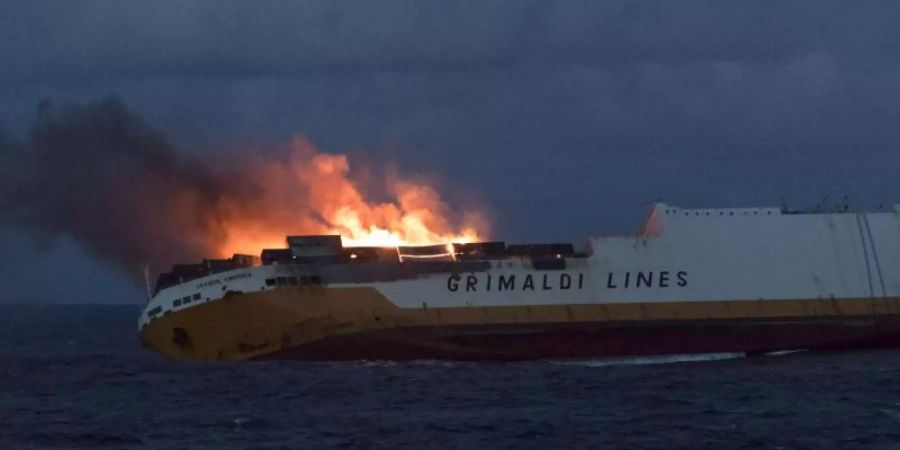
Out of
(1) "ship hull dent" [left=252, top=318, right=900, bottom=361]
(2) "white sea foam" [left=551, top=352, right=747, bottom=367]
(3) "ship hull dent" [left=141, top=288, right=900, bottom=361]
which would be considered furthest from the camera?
(2) "white sea foam" [left=551, top=352, right=747, bottom=367]

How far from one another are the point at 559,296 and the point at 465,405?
621 inches

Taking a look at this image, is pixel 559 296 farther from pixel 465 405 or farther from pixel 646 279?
pixel 465 405

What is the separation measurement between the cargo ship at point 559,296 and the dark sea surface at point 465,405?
1.26m

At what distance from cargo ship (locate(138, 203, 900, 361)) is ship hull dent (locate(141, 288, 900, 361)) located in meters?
0.06

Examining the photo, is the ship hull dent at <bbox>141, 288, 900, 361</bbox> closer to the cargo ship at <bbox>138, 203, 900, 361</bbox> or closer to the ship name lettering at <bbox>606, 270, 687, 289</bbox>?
the cargo ship at <bbox>138, 203, 900, 361</bbox>

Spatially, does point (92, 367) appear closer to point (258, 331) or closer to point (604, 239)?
point (258, 331)

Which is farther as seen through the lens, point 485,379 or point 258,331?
point 258,331

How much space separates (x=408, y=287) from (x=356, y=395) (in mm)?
11926

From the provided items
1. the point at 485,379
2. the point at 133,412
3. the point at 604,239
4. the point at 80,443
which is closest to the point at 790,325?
the point at 604,239

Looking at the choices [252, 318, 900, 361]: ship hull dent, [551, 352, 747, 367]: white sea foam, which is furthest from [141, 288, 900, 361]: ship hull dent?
[551, 352, 747, 367]: white sea foam

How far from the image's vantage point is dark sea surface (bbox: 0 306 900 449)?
3538 cm

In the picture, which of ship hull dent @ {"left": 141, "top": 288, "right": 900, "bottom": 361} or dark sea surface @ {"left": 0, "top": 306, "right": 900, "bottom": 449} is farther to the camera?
ship hull dent @ {"left": 141, "top": 288, "right": 900, "bottom": 361}

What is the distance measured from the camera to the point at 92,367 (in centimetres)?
6200

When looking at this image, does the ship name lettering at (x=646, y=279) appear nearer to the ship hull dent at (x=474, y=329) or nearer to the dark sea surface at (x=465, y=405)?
the ship hull dent at (x=474, y=329)
